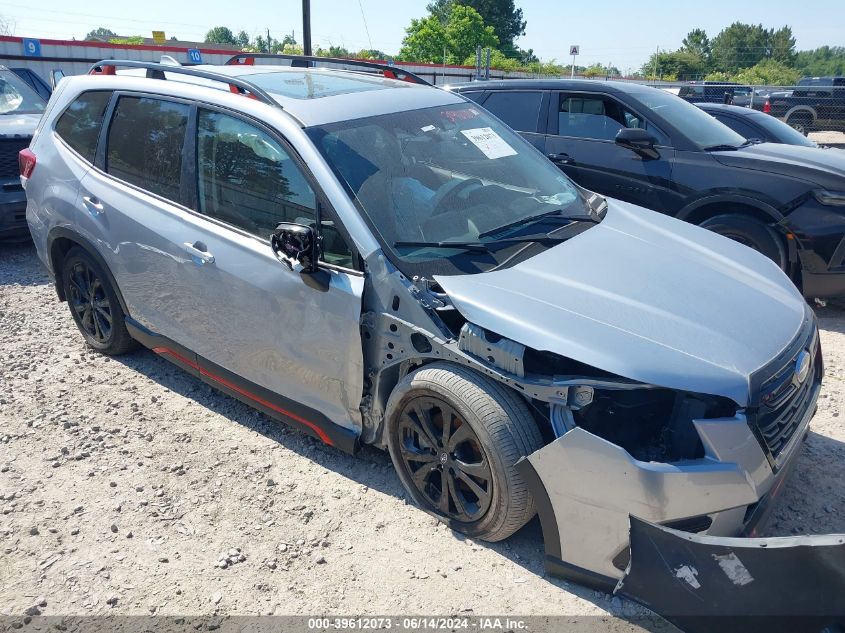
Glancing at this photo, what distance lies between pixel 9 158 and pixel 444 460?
256 inches

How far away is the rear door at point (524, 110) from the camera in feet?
22.1

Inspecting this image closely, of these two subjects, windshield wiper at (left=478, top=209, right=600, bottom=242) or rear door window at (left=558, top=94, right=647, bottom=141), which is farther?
rear door window at (left=558, top=94, right=647, bottom=141)

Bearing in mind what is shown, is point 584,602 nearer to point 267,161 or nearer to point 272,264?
point 272,264

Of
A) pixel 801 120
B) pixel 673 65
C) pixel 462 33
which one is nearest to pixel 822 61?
pixel 673 65

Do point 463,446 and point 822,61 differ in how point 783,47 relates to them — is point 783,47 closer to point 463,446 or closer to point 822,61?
point 822,61

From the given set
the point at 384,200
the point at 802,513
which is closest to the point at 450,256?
the point at 384,200

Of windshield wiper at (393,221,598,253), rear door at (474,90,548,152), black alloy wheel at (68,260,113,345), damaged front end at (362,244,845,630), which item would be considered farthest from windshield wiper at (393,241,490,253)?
rear door at (474,90,548,152)

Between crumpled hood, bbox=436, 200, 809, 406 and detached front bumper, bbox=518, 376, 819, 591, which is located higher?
crumpled hood, bbox=436, 200, 809, 406

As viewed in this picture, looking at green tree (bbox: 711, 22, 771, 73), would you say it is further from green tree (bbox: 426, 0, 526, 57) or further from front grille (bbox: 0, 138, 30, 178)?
front grille (bbox: 0, 138, 30, 178)

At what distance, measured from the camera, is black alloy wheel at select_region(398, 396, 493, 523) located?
8.97 ft

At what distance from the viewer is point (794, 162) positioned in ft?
18.3

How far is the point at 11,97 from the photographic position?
8.23 m

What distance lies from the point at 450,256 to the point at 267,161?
41.9 inches

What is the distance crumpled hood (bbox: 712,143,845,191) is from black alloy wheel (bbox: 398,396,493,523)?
13.7 ft
